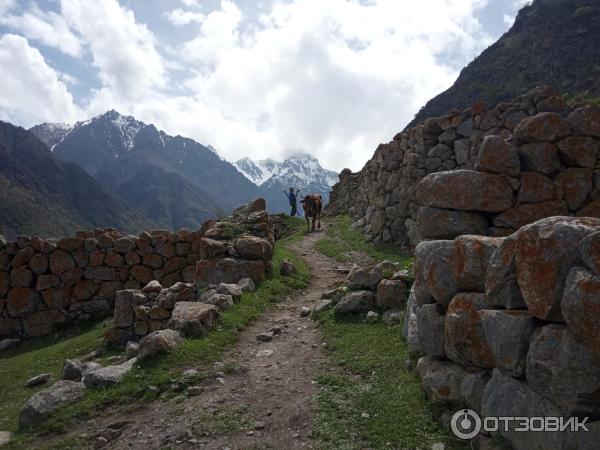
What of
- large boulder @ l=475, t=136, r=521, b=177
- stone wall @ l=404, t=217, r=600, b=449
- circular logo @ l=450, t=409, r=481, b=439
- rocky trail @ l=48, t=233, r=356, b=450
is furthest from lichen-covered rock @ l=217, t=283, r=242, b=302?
circular logo @ l=450, t=409, r=481, b=439

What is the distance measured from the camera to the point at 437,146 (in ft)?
63.8

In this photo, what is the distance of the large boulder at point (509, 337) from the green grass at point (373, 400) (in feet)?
4.47

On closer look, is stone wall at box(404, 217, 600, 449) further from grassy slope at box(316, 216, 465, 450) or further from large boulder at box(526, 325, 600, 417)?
grassy slope at box(316, 216, 465, 450)

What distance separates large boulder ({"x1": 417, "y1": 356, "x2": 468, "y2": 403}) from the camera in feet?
20.7

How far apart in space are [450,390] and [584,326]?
260 centimetres

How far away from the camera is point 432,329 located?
707 centimetres

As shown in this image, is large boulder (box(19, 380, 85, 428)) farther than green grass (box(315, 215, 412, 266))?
No

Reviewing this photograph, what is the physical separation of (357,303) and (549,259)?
22.7ft

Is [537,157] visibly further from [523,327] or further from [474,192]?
[523,327]

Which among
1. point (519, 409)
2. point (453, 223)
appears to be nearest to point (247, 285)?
point (453, 223)

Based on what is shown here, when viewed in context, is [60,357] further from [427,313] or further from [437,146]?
[437,146]

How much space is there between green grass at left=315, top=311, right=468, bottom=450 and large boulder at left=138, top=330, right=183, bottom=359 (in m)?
3.38

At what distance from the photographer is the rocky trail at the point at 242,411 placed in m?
6.51

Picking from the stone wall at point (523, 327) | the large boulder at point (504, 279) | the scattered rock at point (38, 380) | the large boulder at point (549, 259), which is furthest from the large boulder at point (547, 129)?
the scattered rock at point (38, 380)
